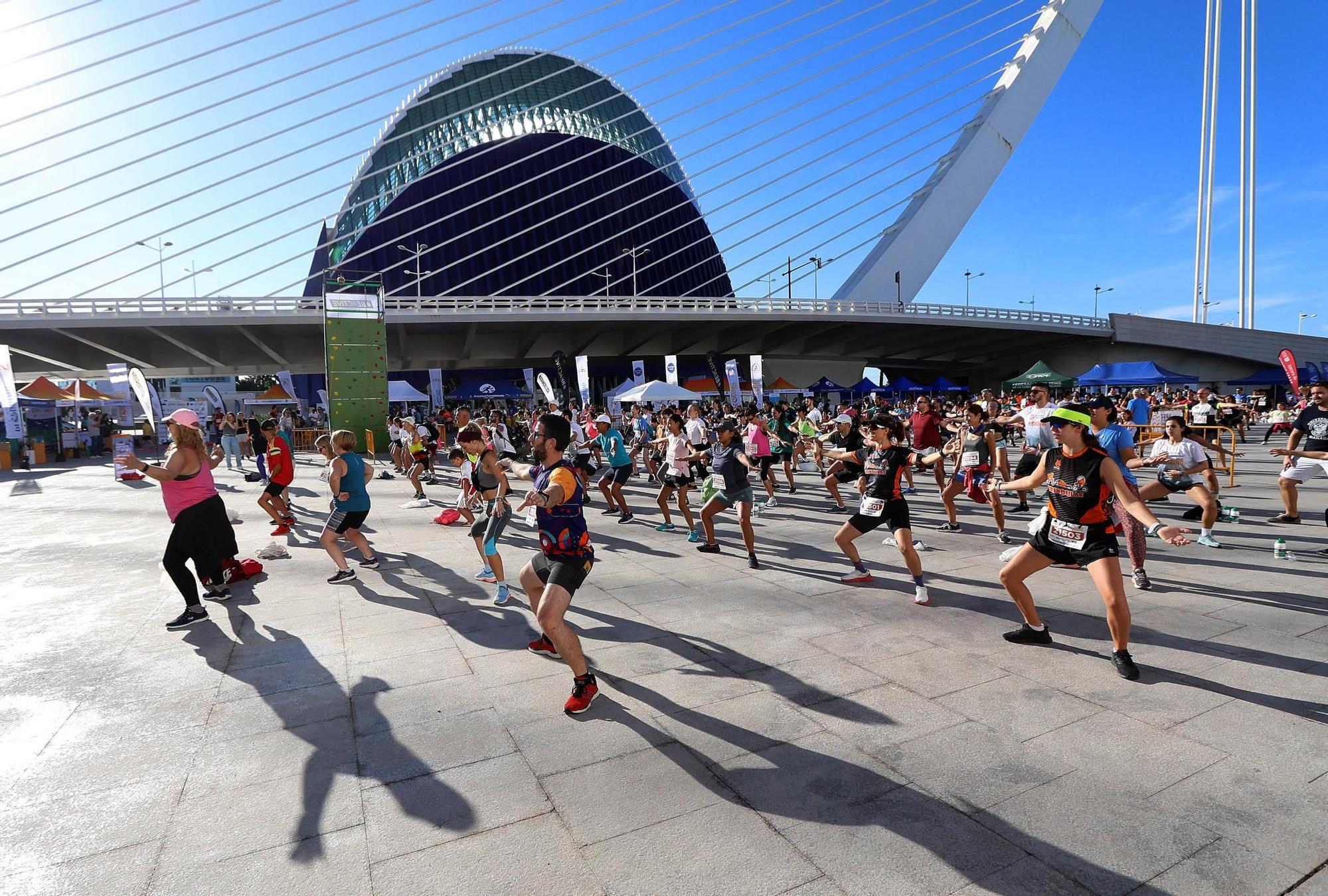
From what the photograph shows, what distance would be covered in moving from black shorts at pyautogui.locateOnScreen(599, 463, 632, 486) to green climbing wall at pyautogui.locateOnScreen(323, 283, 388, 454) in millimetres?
13846

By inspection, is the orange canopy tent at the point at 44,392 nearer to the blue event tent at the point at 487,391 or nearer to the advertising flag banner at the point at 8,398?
the advertising flag banner at the point at 8,398

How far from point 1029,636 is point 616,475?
743 centimetres

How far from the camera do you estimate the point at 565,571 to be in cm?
430

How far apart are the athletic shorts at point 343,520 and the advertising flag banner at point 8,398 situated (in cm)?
1871

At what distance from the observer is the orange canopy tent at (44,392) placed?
78.2ft

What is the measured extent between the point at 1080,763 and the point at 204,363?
4782 cm

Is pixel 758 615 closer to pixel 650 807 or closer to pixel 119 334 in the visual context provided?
pixel 650 807

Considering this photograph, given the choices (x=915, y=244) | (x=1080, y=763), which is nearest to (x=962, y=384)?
(x=915, y=244)

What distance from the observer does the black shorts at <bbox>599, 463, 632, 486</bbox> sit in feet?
37.7

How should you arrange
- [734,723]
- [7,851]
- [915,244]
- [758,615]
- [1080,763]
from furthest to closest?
[915,244] → [758,615] → [734,723] → [1080,763] → [7,851]

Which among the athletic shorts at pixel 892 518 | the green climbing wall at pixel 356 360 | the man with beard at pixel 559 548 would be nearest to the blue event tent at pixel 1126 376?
the athletic shorts at pixel 892 518

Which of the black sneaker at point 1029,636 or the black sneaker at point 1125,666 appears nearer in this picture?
the black sneaker at point 1125,666

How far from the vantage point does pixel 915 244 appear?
37844mm

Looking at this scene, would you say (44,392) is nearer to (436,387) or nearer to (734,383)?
(436,387)
